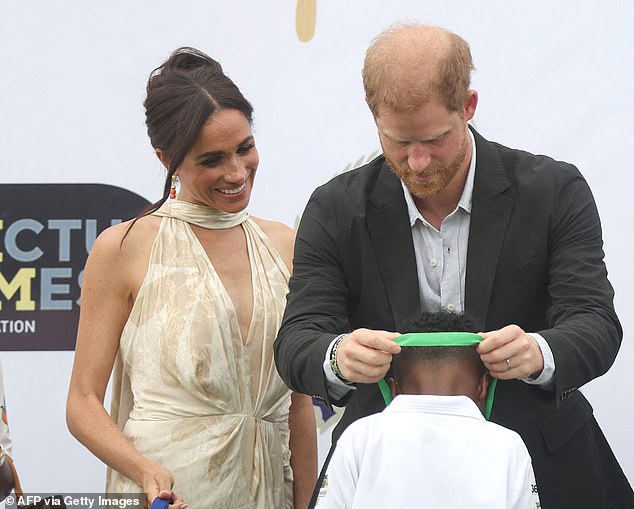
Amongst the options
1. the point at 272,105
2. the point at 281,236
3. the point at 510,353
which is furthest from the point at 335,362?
the point at 272,105

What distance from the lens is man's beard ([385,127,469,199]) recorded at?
175 cm

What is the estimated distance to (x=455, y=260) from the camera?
1.84 metres

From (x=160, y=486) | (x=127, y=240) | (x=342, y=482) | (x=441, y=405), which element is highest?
(x=127, y=240)

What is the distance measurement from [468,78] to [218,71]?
85 centimetres

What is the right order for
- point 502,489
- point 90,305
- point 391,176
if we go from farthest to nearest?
point 90,305, point 391,176, point 502,489

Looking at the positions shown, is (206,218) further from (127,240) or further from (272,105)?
(272,105)

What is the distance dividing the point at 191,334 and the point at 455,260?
2.25ft

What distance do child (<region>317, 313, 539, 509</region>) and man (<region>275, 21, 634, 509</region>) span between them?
0.10m

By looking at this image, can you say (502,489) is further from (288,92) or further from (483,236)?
(288,92)

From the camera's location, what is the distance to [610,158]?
2.89 metres

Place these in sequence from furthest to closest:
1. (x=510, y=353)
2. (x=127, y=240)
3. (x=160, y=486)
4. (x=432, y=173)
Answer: (x=127, y=240), (x=160, y=486), (x=432, y=173), (x=510, y=353)

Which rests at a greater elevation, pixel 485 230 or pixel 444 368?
pixel 485 230

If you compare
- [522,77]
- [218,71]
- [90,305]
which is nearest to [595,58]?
[522,77]

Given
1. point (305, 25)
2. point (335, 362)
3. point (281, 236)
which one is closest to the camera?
point (335, 362)
